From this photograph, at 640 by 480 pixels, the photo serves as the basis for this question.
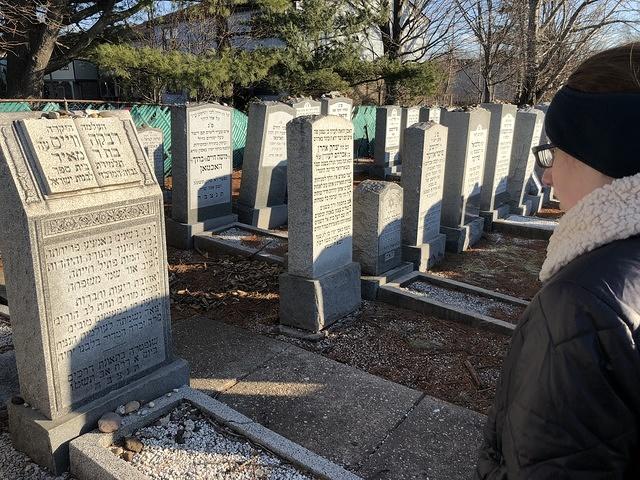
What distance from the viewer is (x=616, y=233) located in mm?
1085

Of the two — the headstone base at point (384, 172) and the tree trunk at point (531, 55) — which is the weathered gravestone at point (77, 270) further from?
the tree trunk at point (531, 55)

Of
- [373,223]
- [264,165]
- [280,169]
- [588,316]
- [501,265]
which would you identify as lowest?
[501,265]

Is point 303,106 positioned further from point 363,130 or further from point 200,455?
point 363,130

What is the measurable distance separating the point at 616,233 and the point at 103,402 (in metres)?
3.26

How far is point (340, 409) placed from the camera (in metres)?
4.05

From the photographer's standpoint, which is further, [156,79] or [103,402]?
[156,79]

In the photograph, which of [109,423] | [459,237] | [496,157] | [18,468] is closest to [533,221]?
[496,157]

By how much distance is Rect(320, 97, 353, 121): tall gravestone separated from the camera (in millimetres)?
12584

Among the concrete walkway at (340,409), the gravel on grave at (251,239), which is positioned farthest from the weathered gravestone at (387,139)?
the concrete walkway at (340,409)

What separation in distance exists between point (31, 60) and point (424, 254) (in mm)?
14000

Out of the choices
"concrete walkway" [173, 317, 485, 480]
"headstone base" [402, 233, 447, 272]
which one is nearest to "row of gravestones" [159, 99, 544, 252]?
"headstone base" [402, 233, 447, 272]

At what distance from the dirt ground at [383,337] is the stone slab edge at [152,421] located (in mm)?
1655

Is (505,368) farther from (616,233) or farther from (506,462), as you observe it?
(616,233)

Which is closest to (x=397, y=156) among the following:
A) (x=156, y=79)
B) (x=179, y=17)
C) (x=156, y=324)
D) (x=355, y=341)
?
(x=156, y=79)
